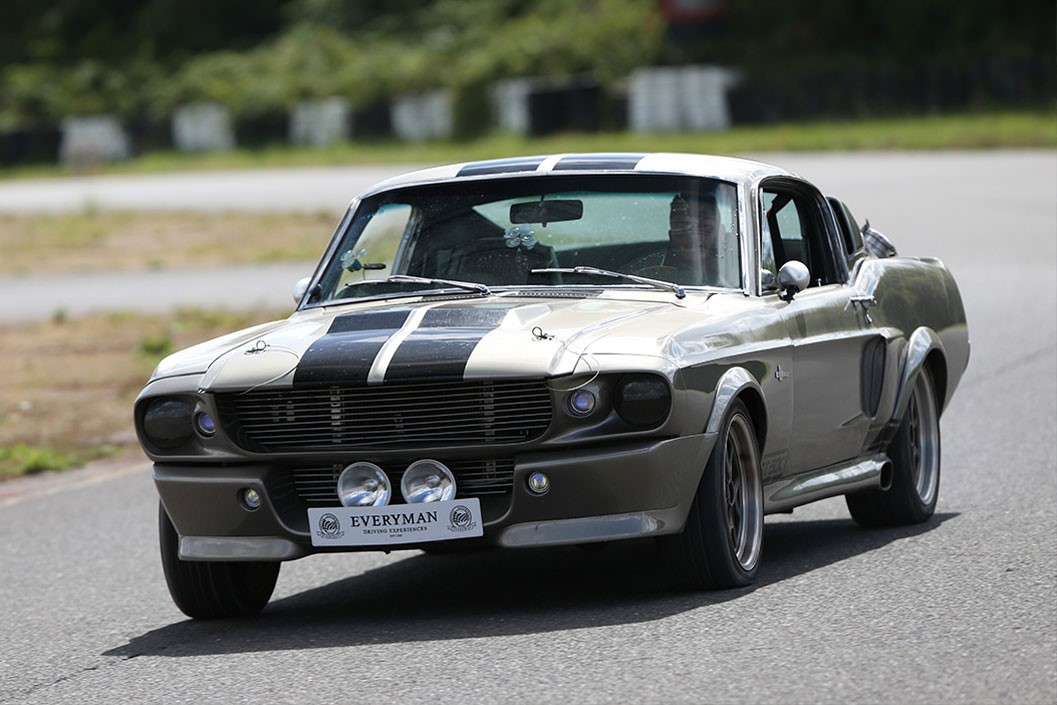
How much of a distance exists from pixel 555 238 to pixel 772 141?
97.8 ft

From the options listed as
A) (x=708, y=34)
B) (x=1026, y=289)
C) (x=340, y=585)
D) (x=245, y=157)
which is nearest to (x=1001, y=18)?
(x=708, y=34)

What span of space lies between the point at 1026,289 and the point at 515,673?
1278cm

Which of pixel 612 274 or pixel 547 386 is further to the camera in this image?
pixel 612 274

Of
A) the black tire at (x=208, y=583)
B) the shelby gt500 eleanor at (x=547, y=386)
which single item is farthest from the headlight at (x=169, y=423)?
the black tire at (x=208, y=583)

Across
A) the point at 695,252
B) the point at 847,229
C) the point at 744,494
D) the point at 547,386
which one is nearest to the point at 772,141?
the point at 847,229

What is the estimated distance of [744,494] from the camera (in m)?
6.78

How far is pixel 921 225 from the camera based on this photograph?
2284 centimetres

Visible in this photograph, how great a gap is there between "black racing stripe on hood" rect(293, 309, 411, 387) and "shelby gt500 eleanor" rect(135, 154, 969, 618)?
0.03ft

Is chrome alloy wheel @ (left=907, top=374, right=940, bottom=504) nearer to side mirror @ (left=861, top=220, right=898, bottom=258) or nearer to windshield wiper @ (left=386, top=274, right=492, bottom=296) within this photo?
side mirror @ (left=861, top=220, right=898, bottom=258)

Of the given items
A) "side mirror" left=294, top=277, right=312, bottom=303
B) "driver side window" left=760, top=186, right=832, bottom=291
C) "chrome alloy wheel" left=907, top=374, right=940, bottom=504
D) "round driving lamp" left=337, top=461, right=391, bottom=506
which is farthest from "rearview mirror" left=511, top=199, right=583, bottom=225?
"chrome alloy wheel" left=907, top=374, right=940, bottom=504

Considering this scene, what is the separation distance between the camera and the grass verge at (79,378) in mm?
12672

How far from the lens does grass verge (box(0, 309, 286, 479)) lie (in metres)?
12.7

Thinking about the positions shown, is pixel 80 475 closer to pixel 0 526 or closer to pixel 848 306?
pixel 0 526

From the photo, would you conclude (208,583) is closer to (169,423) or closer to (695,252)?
(169,423)
